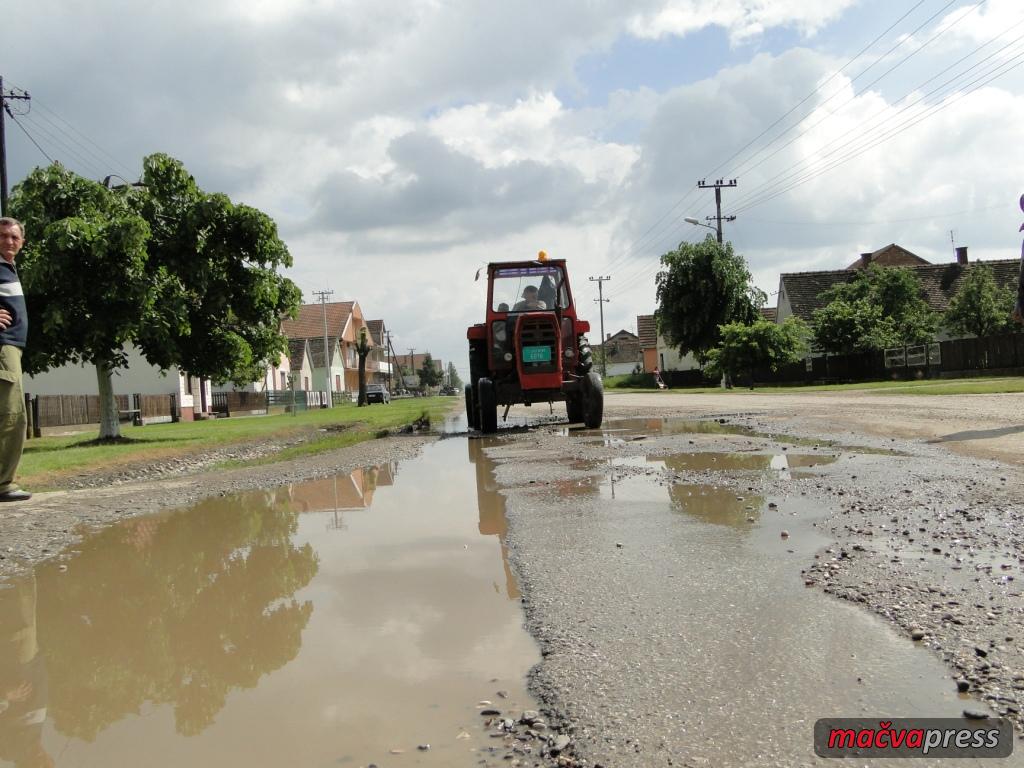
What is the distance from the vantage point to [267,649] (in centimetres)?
323

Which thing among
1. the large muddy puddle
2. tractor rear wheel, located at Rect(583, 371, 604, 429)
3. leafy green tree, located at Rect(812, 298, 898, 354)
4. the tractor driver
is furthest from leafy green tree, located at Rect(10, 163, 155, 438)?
leafy green tree, located at Rect(812, 298, 898, 354)

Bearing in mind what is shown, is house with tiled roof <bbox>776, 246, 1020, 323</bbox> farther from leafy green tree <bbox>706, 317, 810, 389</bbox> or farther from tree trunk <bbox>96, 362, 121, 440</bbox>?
tree trunk <bbox>96, 362, 121, 440</bbox>

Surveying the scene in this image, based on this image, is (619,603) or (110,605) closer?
(619,603)

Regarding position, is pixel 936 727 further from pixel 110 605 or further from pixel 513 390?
pixel 513 390

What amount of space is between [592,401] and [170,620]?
10.5m

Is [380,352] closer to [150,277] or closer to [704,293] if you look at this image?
[704,293]

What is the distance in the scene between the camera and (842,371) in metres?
44.9

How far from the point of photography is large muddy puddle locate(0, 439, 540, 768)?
2439 mm

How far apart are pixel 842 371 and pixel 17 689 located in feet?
153

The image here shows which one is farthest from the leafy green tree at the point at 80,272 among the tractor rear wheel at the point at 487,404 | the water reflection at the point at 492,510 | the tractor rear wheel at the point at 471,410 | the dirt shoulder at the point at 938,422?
the dirt shoulder at the point at 938,422

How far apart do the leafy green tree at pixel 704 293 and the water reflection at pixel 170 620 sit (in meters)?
48.6

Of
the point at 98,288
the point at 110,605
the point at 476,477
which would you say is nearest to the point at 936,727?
the point at 110,605

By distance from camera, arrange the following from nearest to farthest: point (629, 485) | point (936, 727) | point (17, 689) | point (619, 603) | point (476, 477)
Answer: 1. point (936, 727)
2. point (17, 689)
3. point (619, 603)
4. point (629, 485)
5. point (476, 477)

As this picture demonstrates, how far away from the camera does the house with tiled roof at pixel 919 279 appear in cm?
5506
